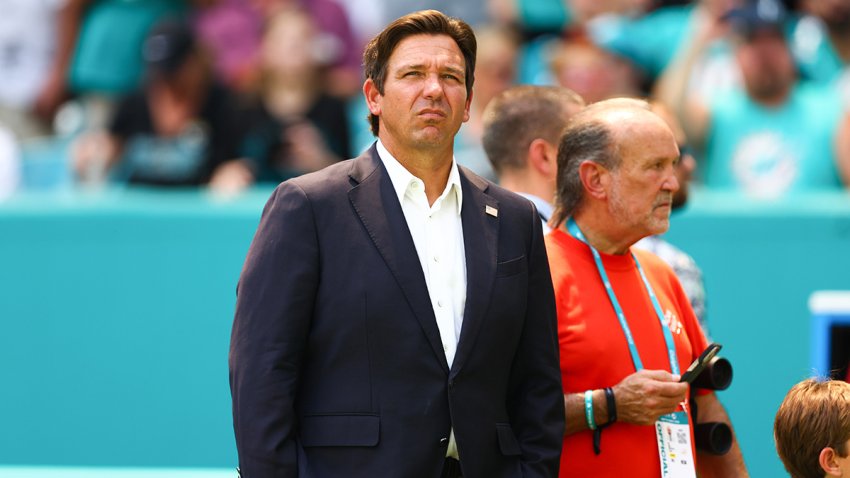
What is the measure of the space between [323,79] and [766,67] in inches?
101

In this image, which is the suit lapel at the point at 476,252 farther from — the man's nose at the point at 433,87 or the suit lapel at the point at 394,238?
the man's nose at the point at 433,87

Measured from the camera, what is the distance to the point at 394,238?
3.04m

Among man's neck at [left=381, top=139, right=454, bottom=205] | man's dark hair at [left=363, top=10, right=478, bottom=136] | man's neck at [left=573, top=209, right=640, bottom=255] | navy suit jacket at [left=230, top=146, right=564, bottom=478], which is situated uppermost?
man's dark hair at [left=363, top=10, right=478, bottom=136]

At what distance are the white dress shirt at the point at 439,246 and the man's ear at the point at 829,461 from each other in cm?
95

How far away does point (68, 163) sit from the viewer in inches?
315

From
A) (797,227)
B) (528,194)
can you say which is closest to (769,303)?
(797,227)

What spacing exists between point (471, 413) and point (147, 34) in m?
5.53

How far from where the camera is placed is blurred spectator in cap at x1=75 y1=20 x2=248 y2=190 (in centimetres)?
711

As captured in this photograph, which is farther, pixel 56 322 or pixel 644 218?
pixel 56 322

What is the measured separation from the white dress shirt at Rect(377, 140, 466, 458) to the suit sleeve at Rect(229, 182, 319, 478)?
259 mm

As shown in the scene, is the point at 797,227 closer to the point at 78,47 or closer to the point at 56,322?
the point at 56,322

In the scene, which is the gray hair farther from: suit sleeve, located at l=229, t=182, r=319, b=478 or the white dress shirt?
suit sleeve, located at l=229, t=182, r=319, b=478

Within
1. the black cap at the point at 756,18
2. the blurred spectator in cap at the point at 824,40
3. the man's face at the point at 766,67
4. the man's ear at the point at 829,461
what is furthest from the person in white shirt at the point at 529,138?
the blurred spectator in cap at the point at 824,40

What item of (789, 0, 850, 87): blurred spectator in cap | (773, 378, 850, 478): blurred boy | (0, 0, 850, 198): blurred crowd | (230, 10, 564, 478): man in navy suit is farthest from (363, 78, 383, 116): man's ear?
(789, 0, 850, 87): blurred spectator in cap
